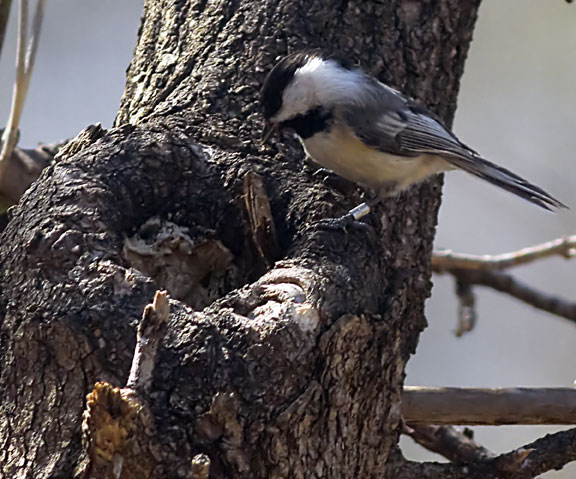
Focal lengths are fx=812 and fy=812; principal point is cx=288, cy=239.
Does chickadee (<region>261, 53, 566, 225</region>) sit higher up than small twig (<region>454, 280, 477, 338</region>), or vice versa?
chickadee (<region>261, 53, 566, 225</region>)

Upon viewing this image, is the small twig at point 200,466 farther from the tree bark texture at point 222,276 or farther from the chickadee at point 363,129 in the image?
the chickadee at point 363,129

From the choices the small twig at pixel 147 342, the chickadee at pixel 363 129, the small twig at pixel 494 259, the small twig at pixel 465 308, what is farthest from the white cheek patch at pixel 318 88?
the small twig at pixel 465 308

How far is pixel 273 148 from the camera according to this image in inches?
73.0

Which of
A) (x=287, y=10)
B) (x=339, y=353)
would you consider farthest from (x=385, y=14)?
(x=339, y=353)

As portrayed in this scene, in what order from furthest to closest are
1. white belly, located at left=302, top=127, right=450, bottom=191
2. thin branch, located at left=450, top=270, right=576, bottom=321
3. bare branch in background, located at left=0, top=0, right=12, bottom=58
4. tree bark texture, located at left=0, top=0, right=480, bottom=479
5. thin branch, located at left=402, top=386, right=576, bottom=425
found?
thin branch, located at left=450, top=270, right=576, bottom=321, bare branch in background, located at left=0, top=0, right=12, bottom=58, white belly, located at left=302, top=127, right=450, bottom=191, thin branch, located at left=402, top=386, right=576, bottom=425, tree bark texture, located at left=0, top=0, right=480, bottom=479

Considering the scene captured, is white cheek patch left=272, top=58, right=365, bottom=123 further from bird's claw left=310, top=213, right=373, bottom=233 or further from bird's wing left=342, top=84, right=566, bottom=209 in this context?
bird's claw left=310, top=213, right=373, bottom=233

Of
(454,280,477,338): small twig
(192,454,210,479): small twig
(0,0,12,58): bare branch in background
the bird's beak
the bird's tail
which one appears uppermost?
(0,0,12,58): bare branch in background

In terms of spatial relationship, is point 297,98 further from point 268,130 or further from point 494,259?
point 494,259

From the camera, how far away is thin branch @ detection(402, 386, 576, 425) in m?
1.79

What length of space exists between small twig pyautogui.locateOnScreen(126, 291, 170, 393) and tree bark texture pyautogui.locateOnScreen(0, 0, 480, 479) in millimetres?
47

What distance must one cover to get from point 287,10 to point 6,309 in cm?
104

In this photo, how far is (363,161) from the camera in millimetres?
2025

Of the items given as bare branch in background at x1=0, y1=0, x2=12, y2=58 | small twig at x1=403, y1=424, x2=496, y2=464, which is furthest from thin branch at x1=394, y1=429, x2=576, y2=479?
bare branch in background at x1=0, y1=0, x2=12, y2=58

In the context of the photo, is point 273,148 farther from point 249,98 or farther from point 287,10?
point 287,10
